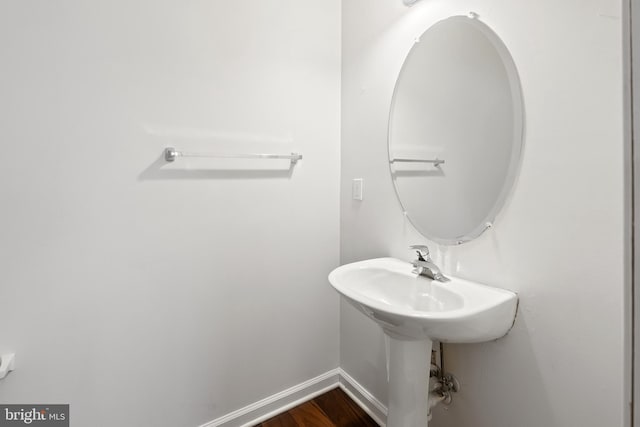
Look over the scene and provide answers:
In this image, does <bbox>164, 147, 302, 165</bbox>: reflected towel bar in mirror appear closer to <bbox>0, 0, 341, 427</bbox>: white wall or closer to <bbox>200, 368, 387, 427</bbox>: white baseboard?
<bbox>0, 0, 341, 427</bbox>: white wall

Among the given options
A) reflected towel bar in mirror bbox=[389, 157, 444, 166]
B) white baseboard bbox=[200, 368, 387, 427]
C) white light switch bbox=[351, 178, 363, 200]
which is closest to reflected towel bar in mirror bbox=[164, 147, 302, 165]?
white light switch bbox=[351, 178, 363, 200]

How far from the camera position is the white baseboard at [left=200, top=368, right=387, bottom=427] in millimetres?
1358

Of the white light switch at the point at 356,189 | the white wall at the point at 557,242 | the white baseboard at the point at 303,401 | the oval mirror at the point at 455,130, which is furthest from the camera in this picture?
the white light switch at the point at 356,189

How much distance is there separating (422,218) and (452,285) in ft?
0.96

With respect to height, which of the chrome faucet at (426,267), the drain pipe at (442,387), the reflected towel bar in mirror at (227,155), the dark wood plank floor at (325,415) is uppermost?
the reflected towel bar in mirror at (227,155)

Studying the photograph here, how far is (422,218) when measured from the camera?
1.15 metres

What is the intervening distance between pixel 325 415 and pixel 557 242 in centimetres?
132

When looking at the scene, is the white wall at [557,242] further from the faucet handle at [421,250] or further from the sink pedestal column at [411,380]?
the sink pedestal column at [411,380]

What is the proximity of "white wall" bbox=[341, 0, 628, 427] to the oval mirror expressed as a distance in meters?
0.04

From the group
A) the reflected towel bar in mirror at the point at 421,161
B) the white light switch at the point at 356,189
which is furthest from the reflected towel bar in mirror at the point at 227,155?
the reflected towel bar in mirror at the point at 421,161

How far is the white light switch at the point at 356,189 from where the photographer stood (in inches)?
58.2

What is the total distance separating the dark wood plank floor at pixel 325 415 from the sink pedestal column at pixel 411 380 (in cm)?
52

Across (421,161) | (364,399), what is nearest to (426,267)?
(421,161)

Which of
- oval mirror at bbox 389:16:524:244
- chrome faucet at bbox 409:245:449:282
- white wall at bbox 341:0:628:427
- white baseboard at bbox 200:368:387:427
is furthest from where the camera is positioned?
white baseboard at bbox 200:368:387:427
